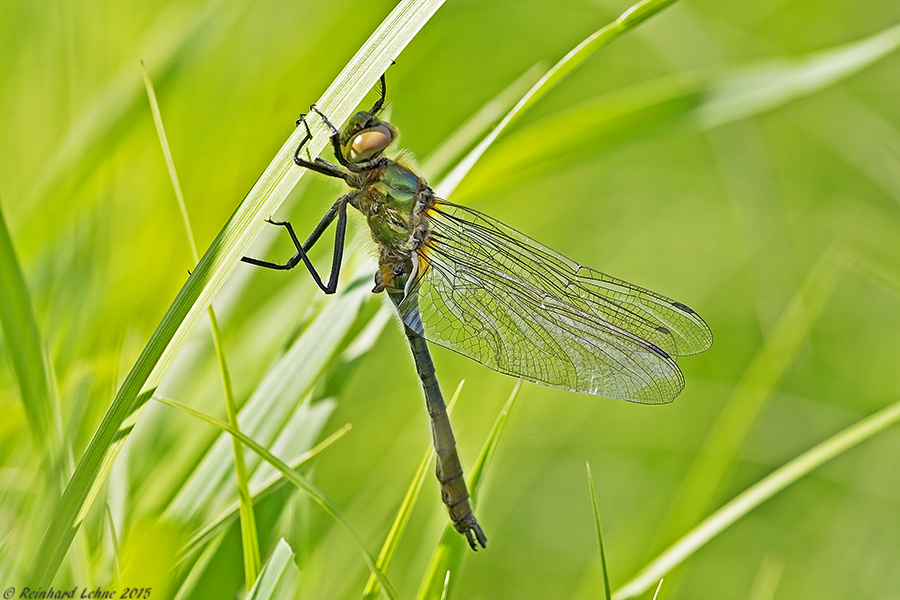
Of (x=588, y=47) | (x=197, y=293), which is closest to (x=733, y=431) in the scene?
(x=588, y=47)

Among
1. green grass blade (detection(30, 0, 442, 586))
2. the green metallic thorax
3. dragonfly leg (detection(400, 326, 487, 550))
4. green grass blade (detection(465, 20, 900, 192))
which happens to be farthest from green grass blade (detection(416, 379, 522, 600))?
the green metallic thorax

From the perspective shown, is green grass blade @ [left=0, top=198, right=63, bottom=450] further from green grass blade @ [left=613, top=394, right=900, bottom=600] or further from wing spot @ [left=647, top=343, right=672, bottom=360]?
wing spot @ [left=647, top=343, right=672, bottom=360]

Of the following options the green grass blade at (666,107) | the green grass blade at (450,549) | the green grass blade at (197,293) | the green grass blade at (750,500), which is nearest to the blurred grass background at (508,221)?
the green grass blade at (666,107)

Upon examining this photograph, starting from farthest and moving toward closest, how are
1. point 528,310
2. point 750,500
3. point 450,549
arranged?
point 528,310 → point 750,500 → point 450,549

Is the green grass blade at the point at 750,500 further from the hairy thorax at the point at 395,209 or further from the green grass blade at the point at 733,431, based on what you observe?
the hairy thorax at the point at 395,209

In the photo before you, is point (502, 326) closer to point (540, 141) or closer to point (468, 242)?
point (468, 242)

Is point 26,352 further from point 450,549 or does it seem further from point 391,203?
point 391,203
